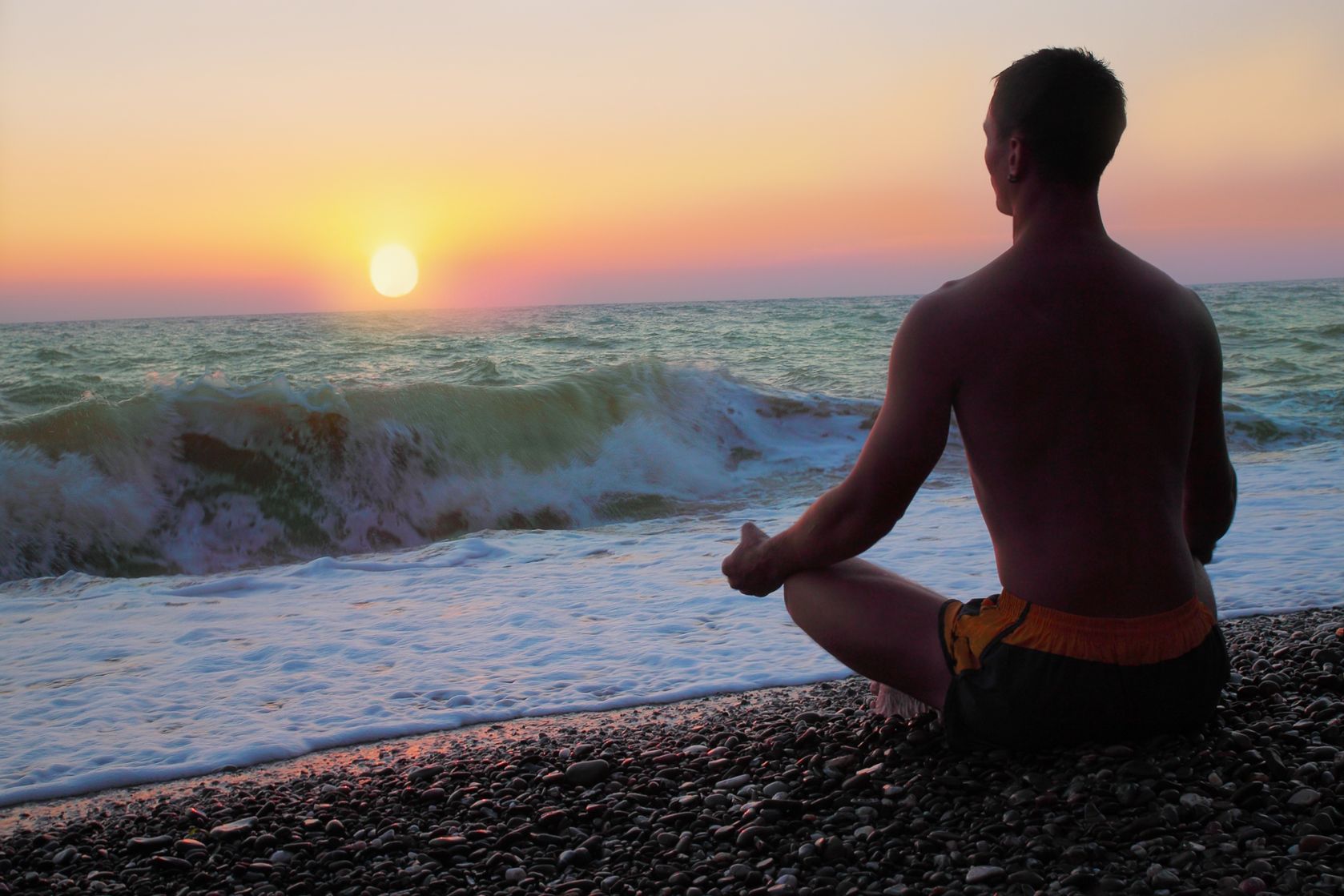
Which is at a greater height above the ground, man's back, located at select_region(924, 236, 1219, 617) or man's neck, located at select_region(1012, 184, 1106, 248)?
man's neck, located at select_region(1012, 184, 1106, 248)

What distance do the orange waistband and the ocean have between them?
72.8 inches

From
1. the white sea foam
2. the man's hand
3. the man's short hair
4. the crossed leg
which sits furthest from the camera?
the white sea foam

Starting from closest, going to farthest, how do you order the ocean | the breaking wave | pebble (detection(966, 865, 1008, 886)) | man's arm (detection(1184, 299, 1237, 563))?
pebble (detection(966, 865, 1008, 886)), man's arm (detection(1184, 299, 1237, 563)), the ocean, the breaking wave

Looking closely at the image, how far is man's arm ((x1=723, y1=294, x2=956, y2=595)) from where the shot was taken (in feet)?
6.90

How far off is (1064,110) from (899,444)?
751mm

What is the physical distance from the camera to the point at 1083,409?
205cm

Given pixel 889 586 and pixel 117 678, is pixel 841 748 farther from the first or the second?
pixel 117 678

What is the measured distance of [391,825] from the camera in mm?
2588

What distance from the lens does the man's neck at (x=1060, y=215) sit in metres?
2.15

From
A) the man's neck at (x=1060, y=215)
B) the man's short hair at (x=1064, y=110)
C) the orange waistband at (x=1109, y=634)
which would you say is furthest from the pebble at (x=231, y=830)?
the man's short hair at (x=1064, y=110)

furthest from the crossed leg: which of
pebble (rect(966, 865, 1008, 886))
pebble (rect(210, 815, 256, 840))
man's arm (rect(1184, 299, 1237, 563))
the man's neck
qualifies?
pebble (rect(210, 815, 256, 840))

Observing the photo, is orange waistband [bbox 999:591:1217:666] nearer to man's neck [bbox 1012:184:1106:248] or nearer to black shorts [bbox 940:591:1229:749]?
black shorts [bbox 940:591:1229:749]

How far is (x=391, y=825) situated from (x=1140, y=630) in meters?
1.83

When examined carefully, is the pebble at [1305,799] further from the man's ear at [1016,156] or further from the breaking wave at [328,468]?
the breaking wave at [328,468]
